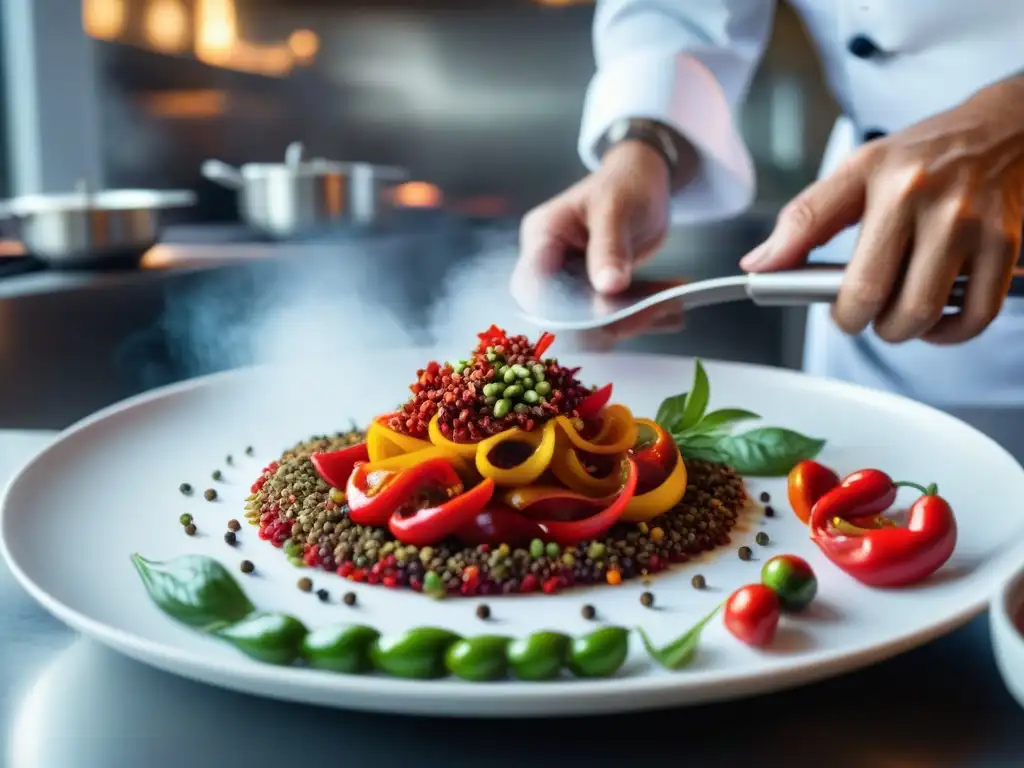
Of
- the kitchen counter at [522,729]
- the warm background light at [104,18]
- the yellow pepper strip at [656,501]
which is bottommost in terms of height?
the kitchen counter at [522,729]

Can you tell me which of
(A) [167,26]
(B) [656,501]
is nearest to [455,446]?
(B) [656,501]

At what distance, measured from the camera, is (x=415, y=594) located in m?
0.75

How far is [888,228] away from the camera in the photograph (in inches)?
43.4

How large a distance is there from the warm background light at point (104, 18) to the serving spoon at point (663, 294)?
6.54ft

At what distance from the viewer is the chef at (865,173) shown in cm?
111

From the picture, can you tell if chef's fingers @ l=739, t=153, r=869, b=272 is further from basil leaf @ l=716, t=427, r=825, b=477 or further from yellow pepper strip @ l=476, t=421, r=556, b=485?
yellow pepper strip @ l=476, t=421, r=556, b=485

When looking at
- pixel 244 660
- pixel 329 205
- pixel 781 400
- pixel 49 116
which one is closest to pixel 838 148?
pixel 781 400

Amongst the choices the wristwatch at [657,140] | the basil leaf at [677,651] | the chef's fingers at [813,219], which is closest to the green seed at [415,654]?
the basil leaf at [677,651]

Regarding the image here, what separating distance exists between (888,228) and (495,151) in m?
2.81

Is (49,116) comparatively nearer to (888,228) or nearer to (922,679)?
(888,228)

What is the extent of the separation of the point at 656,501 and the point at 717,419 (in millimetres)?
212

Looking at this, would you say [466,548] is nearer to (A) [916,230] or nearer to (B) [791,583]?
(B) [791,583]

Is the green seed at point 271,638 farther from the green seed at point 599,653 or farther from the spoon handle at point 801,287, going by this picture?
the spoon handle at point 801,287

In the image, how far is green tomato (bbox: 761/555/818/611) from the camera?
66 cm
